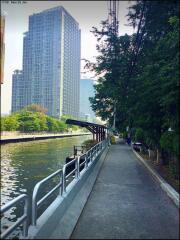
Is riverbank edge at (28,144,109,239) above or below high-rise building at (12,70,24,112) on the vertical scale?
below

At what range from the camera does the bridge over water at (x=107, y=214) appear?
602cm

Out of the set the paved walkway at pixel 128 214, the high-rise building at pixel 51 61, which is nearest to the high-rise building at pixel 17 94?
the high-rise building at pixel 51 61

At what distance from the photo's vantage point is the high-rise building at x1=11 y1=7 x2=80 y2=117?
553 feet

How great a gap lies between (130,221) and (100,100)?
141ft

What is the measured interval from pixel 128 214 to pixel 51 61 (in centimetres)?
17673

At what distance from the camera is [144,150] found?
30250 millimetres

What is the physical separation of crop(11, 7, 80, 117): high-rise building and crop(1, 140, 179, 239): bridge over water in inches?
6104

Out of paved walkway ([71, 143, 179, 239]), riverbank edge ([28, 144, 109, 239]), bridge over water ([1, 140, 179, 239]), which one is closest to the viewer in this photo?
riverbank edge ([28, 144, 109, 239])

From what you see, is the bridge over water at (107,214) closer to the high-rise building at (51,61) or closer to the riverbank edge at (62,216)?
the riverbank edge at (62,216)

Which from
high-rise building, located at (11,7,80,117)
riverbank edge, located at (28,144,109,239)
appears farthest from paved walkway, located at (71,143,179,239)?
high-rise building, located at (11,7,80,117)

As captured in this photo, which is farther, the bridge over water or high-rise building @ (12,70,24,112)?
high-rise building @ (12,70,24,112)

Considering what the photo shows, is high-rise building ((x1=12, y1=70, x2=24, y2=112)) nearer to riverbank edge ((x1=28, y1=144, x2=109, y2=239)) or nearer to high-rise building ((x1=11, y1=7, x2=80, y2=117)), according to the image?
high-rise building ((x1=11, y1=7, x2=80, y2=117))

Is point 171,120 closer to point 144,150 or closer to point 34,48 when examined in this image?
point 144,150

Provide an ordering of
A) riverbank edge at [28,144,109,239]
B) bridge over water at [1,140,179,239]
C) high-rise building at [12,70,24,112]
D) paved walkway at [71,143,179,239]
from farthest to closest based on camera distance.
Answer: high-rise building at [12,70,24,112], paved walkway at [71,143,179,239], bridge over water at [1,140,179,239], riverbank edge at [28,144,109,239]
